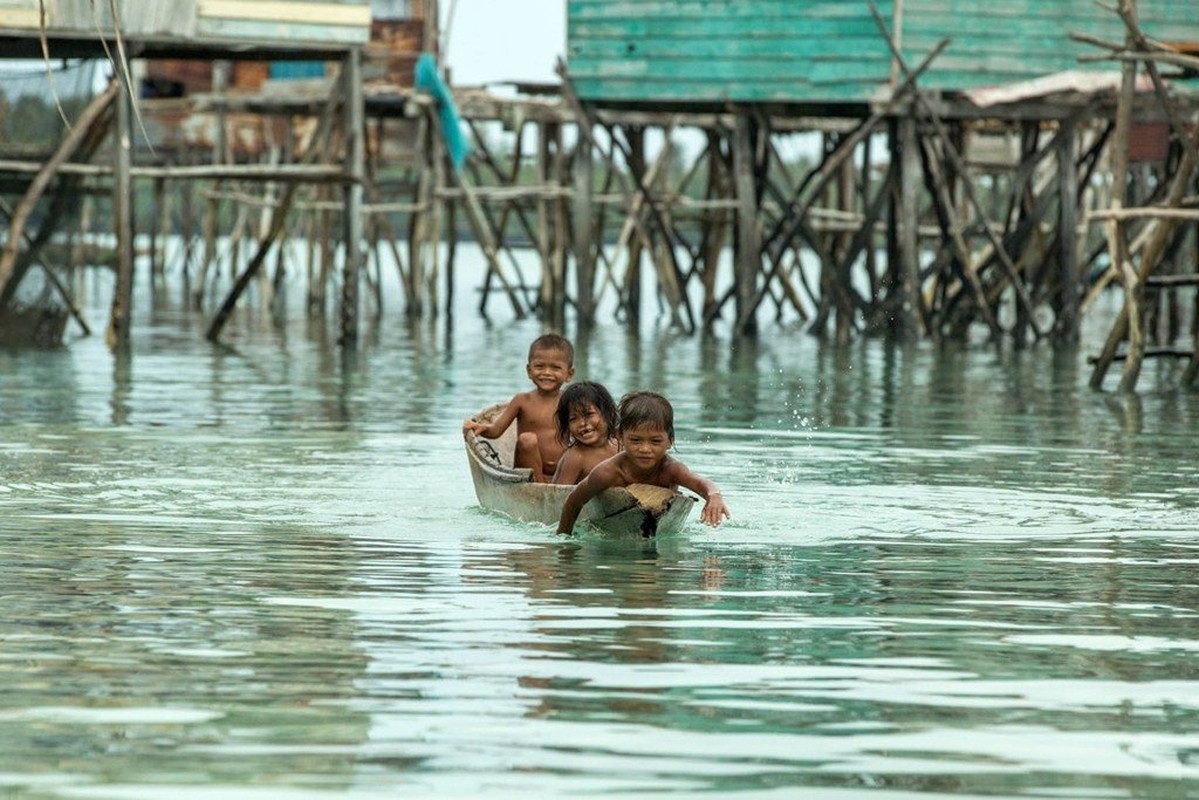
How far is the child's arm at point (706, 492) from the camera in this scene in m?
8.37

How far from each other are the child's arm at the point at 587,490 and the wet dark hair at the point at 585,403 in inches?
22.5

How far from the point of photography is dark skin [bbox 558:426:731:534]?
863 centimetres

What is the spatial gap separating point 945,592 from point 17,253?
533 inches

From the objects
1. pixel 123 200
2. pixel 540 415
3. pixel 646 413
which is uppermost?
pixel 123 200

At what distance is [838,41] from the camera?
22.7 metres

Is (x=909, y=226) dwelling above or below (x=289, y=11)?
below

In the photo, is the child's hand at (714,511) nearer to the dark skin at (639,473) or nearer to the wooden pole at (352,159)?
the dark skin at (639,473)

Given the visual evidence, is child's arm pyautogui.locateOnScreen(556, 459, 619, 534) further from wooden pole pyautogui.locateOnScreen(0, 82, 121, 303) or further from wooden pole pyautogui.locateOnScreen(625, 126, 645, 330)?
wooden pole pyautogui.locateOnScreen(625, 126, 645, 330)

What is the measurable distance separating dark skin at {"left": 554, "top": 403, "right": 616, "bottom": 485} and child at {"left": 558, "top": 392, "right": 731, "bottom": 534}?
49 centimetres

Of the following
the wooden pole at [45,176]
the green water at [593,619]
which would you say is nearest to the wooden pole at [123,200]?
the wooden pole at [45,176]

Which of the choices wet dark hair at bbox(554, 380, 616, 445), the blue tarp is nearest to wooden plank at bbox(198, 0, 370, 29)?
the blue tarp

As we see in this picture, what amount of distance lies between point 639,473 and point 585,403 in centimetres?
→ 67

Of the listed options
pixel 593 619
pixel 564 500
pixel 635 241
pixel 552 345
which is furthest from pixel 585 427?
pixel 635 241

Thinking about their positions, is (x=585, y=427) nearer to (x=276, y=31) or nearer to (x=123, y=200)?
(x=123, y=200)
